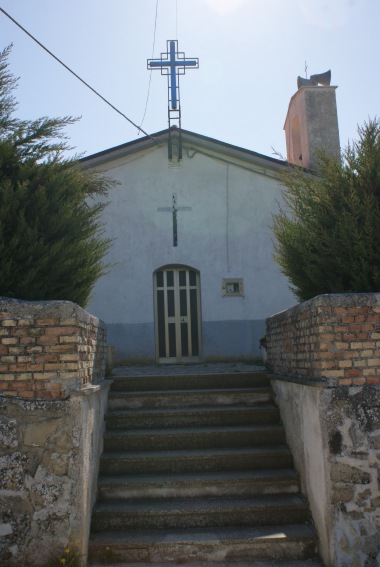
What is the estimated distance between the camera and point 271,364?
673 centimetres

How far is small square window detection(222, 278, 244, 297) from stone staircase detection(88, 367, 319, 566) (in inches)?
183

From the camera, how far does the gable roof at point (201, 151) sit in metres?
11.2

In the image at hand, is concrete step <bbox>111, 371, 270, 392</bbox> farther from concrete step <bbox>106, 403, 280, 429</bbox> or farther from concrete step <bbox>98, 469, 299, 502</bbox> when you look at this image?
concrete step <bbox>98, 469, 299, 502</bbox>

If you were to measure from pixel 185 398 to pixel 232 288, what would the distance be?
523 cm

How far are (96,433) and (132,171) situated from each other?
7386mm

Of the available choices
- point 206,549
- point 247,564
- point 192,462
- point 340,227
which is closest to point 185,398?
point 192,462

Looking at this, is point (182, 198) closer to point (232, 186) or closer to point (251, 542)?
point (232, 186)

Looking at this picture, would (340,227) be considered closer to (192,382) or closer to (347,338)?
(347,338)

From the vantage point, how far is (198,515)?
16.0 feet

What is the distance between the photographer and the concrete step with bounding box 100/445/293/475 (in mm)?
5418

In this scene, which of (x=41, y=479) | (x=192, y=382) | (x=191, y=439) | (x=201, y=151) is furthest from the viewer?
(x=201, y=151)

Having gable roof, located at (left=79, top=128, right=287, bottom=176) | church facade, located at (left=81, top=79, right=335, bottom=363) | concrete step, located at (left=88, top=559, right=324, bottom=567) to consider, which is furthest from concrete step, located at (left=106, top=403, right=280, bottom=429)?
gable roof, located at (left=79, top=128, right=287, bottom=176)

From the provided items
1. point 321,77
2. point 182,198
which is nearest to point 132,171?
point 182,198

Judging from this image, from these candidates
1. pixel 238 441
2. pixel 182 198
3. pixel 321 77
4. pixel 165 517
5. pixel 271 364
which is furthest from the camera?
pixel 321 77
